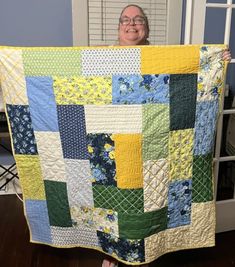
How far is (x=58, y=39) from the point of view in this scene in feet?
8.19

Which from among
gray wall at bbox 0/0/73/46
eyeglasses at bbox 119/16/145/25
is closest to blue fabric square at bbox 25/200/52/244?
eyeglasses at bbox 119/16/145/25

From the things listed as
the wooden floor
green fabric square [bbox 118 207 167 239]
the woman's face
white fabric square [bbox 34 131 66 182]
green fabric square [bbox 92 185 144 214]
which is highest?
the woman's face

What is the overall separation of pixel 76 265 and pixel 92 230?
0.43 metres

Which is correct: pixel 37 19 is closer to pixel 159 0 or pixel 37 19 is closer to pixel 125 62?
pixel 159 0

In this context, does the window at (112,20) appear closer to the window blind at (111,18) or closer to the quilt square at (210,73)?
the window blind at (111,18)

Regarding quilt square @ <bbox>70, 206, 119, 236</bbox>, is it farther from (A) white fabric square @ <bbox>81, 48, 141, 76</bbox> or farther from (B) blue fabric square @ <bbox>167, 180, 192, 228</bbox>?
(A) white fabric square @ <bbox>81, 48, 141, 76</bbox>

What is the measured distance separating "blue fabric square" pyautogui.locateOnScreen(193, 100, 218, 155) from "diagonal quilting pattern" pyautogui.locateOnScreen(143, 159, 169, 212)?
17 cm

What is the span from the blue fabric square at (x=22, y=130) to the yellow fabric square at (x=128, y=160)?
39cm

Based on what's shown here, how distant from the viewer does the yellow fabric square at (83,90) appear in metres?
1.33

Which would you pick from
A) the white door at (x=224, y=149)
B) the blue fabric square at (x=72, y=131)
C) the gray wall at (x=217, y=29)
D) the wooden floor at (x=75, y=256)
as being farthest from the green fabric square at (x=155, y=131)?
the gray wall at (x=217, y=29)

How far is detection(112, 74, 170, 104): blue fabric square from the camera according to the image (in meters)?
1.32

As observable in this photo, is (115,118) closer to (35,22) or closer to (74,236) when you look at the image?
(74,236)

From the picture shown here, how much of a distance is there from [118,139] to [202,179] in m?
0.46

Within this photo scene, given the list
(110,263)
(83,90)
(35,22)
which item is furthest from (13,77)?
(35,22)
